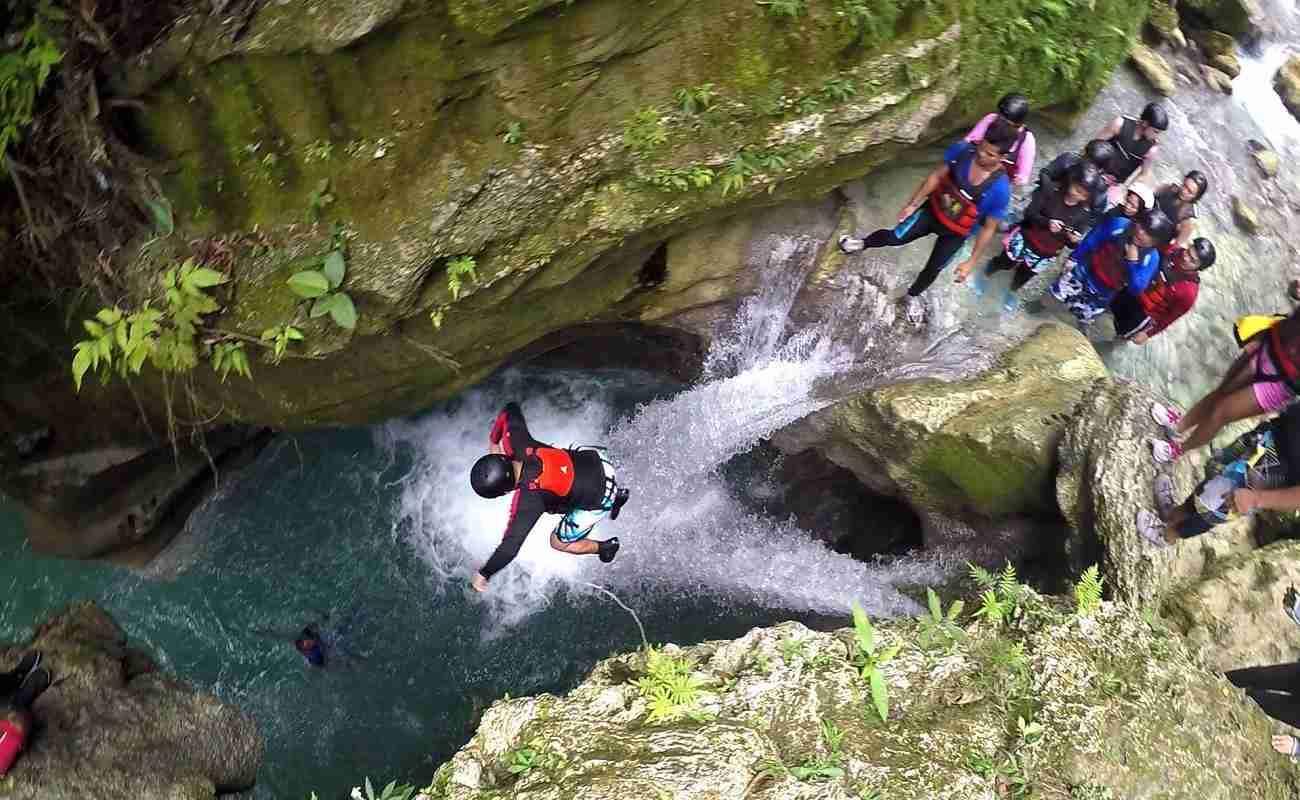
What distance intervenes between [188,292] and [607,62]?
10.9ft

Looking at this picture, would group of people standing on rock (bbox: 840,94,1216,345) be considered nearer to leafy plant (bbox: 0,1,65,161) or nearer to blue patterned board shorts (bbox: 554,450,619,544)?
blue patterned board shorts (bbox: 554,450,619,544)

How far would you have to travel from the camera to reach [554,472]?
17.4 feet

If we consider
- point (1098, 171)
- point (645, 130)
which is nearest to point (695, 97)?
point (645, 130)

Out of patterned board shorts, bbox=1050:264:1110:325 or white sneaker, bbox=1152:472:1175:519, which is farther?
patterned board shorts, bbox=1050:264:1110:325

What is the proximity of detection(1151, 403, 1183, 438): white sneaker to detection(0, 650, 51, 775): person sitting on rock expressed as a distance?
27.2ft

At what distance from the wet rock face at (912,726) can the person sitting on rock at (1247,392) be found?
1.94 m

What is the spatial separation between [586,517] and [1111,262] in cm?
500

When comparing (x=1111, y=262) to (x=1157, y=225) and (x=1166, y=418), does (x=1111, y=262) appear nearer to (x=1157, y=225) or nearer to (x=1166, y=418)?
(x=1157, y=225)

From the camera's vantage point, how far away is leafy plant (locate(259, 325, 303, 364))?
16.9 ft

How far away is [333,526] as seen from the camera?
808 cm

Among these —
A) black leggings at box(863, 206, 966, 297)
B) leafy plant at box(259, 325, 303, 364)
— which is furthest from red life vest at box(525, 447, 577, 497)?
black leggings at box(863, 206, 966, 297)

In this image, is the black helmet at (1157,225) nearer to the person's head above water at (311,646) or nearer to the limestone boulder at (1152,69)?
the limestone boulder at (1152,69)

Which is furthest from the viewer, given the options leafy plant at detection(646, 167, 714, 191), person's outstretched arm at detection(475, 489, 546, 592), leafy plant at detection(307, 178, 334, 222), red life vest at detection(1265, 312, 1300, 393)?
leafy plant at detection(646, 167, 714, 191)

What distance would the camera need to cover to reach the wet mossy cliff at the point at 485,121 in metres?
4.83
